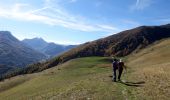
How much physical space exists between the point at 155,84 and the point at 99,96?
7604 millimetres

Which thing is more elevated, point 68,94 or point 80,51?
point 80,51

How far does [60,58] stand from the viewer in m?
175

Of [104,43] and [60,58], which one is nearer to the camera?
[60,58]

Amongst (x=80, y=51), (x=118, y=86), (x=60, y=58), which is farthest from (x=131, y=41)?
(x=118, y=86)

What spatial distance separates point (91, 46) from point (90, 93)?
164431 mm

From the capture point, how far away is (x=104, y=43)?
19800 centimetres

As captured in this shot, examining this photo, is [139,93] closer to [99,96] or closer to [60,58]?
[99,96]

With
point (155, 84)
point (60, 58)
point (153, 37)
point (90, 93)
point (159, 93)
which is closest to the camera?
point (159, 93)

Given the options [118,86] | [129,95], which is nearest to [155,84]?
[118,86]

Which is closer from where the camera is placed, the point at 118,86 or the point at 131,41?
the point at 118,86

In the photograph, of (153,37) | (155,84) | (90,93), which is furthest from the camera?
(153,37)

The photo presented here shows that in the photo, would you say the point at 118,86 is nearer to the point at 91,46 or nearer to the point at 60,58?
the point at 60,58

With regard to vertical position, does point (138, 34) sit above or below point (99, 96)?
above

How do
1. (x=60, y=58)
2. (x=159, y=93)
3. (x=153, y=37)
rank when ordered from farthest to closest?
(x=153, y=37)
(x=60, y=58)
(x=159, y=93)
